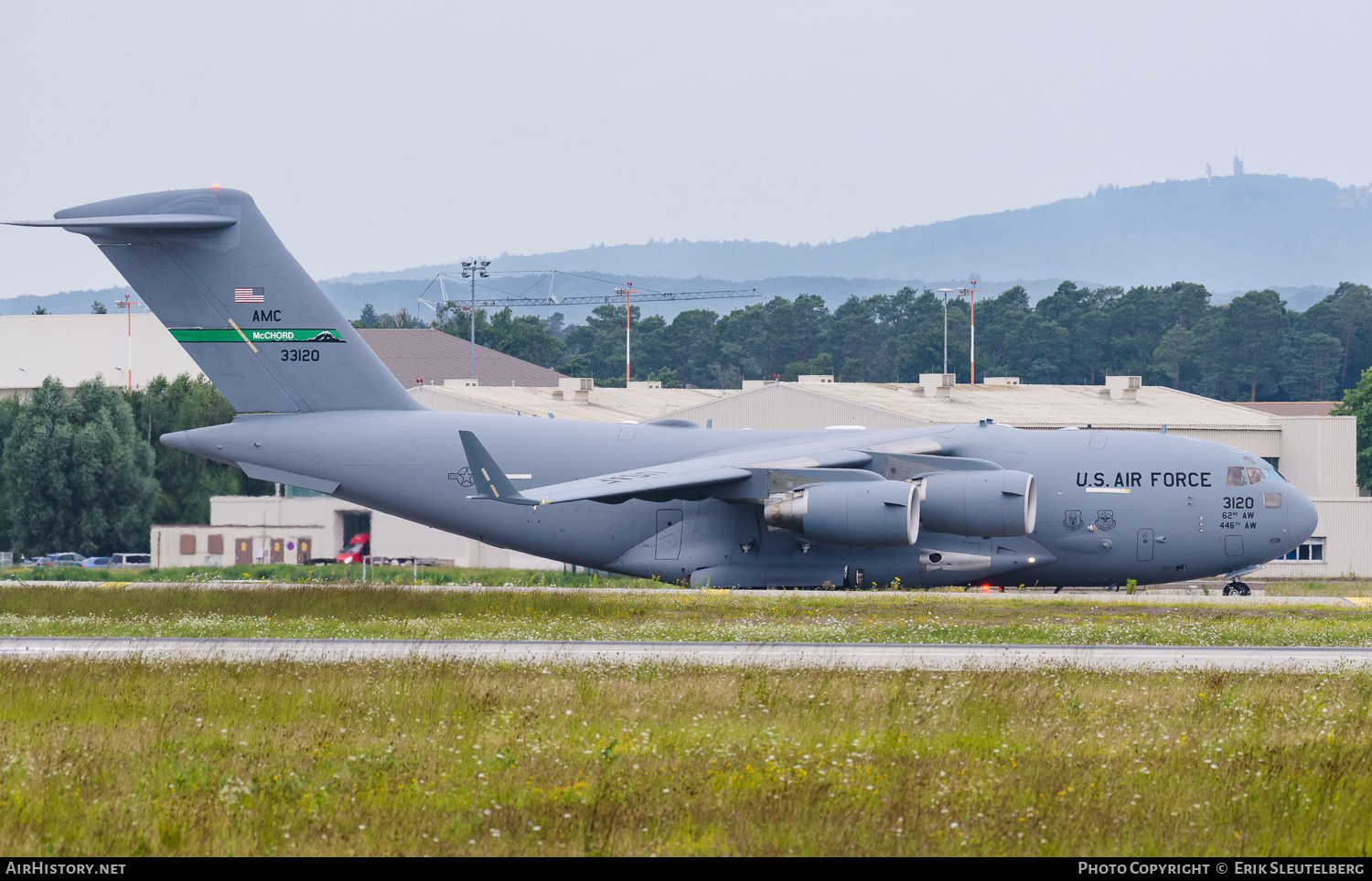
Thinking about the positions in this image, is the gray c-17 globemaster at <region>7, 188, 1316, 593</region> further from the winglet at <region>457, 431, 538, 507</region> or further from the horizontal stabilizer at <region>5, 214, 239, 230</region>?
the winglet at <region>457, 431, 538, 507</region>

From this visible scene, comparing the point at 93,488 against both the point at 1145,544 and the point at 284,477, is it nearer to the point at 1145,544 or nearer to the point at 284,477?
the point at 284,477

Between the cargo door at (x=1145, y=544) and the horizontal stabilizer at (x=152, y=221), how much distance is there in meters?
17.6

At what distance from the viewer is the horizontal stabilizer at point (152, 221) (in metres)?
26.3

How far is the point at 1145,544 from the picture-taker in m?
26.4

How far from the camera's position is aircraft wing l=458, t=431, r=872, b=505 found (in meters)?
23.7

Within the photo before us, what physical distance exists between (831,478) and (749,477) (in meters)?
1.42

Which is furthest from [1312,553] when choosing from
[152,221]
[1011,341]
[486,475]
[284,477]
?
[1011,341]

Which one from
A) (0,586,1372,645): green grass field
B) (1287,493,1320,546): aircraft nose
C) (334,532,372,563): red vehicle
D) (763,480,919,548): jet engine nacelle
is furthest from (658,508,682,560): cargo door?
(334,532,372,563): red vehicle

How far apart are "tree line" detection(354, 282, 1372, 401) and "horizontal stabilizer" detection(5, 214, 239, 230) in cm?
8777

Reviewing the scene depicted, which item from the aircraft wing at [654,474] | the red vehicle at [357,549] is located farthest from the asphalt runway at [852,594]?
the red vehicle at [357,549]

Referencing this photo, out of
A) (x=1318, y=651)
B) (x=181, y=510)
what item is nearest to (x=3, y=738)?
(x=1318, y=651)

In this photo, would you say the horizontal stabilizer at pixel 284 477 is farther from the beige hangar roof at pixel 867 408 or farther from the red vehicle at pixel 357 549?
the beige hangar roof at pixel 867 408

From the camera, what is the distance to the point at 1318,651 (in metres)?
18.1
